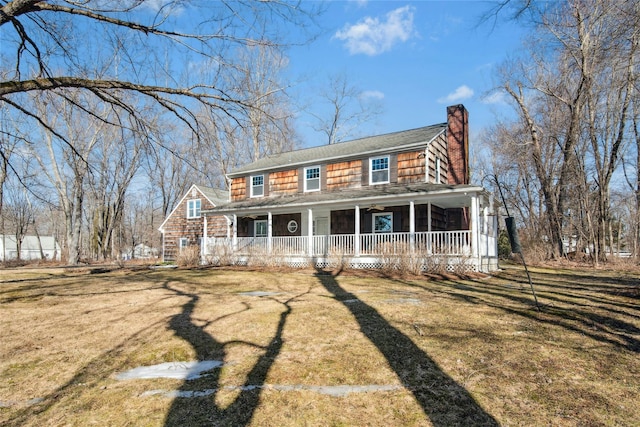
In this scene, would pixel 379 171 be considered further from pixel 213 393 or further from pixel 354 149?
pixel 213 393

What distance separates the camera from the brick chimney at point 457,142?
19141 millimetres

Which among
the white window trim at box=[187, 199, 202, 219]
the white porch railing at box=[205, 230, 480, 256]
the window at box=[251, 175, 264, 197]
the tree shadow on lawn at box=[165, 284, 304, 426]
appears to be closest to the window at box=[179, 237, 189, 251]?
the white window trim at box=[187, 199, 202, 219]

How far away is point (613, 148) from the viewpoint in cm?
2175

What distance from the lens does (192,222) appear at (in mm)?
27672

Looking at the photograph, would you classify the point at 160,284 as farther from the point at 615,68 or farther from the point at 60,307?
the point at 615,68

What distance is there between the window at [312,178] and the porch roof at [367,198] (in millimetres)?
510

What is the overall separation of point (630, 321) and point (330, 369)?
16.4ft

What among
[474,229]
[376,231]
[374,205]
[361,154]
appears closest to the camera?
[474,229]

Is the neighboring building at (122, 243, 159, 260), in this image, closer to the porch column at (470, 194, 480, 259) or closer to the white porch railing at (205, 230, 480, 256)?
the white porch railing at (205, 230, 480, 256)

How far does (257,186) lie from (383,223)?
8085 mm

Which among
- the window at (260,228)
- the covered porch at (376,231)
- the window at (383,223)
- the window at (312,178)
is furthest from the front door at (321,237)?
the window at (260,228)

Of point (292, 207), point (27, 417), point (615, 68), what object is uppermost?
point (615, 68)

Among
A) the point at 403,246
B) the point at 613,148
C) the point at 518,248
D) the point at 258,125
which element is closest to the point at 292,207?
the point at 403,246

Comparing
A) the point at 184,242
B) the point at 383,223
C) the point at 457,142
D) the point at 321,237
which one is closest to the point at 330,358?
the point at 321,237
